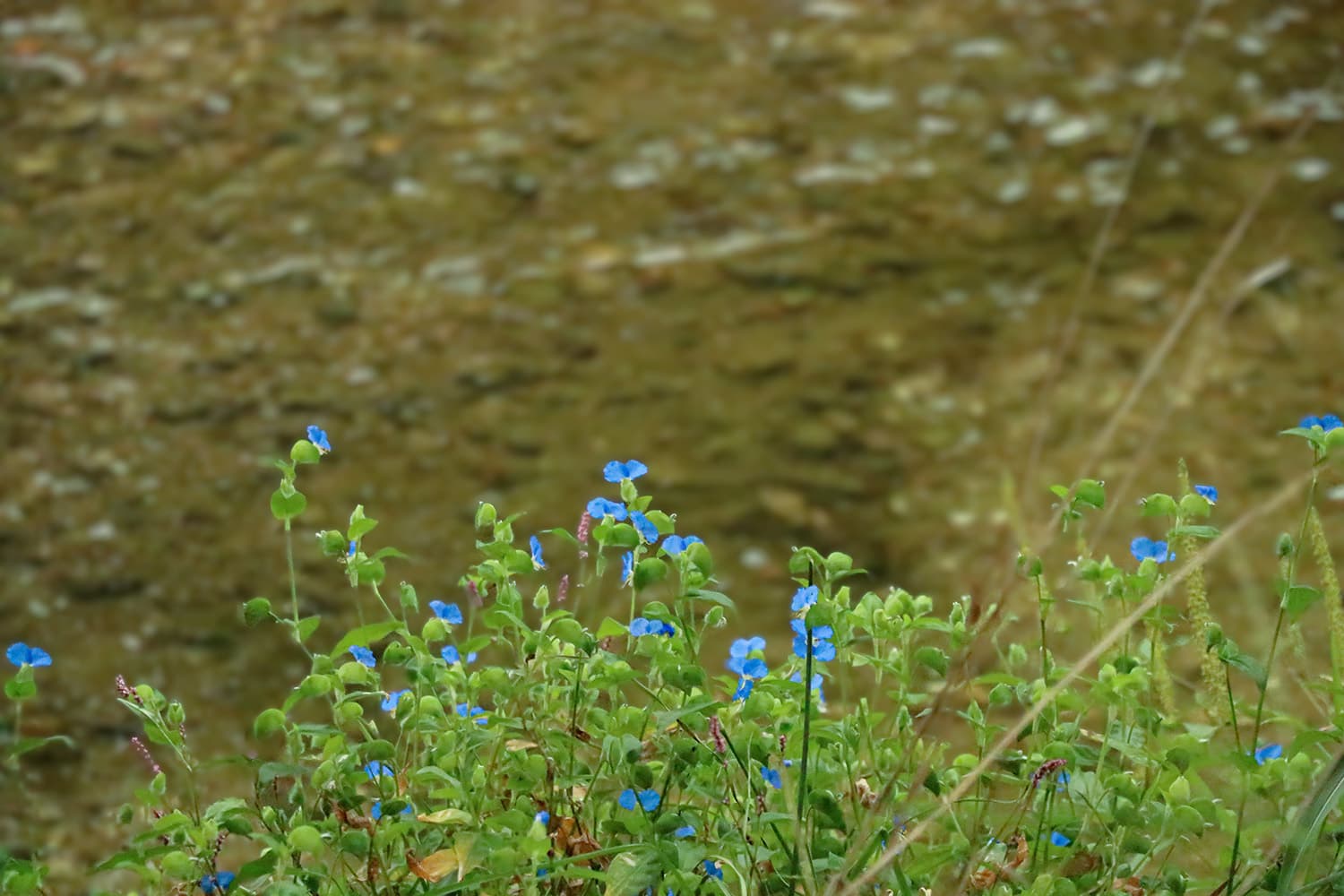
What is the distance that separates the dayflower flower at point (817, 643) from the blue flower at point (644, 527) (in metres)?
0.13

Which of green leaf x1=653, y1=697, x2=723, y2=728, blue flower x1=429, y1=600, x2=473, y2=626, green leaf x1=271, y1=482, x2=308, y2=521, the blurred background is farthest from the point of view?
the blurred background

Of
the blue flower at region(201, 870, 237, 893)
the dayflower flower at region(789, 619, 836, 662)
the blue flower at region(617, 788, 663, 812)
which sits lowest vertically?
the blue flower at region(201, 870, 237, 893)

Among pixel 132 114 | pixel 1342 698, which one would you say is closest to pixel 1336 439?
pixel 1342 698

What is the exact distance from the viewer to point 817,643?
3.95 feet

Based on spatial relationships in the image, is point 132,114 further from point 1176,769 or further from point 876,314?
point 1176,769

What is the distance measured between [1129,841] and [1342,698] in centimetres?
22

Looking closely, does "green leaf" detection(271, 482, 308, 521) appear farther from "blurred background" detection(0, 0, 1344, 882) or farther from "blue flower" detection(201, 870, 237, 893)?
"blurred background" detection(0, 0, 1344, 882)

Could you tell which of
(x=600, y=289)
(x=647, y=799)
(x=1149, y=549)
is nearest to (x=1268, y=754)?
(x=1149, y=549)

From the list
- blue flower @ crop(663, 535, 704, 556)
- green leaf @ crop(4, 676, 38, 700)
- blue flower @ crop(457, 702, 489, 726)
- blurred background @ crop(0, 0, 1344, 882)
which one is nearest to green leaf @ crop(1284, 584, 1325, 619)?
blue flower @ crop(663, 535, 704, 556)

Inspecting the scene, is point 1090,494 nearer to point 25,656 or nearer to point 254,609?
point 254,609

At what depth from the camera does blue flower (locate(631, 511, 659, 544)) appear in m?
1.22

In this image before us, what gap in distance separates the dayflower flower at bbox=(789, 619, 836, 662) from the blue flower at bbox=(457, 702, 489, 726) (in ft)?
0.80

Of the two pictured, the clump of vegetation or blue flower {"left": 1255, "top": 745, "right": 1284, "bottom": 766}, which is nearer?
the clump of vegetation

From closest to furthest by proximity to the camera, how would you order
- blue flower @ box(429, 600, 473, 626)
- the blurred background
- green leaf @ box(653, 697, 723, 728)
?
green leaf @ box(653, 697, 723, 728) → blue flower @ box(429, 600, 473, 626) → the blurred background
